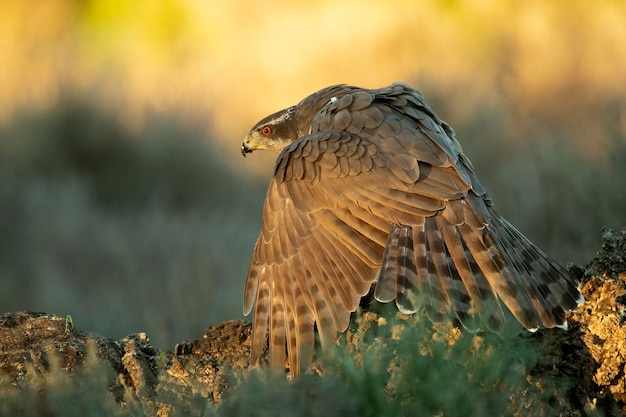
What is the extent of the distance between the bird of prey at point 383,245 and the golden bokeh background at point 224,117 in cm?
337

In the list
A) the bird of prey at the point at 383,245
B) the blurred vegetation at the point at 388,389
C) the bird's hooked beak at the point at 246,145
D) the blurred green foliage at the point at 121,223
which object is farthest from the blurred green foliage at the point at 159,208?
the blurred vegetation at the point at 388,389

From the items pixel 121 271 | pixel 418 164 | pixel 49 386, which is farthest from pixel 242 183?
pixel 49 386

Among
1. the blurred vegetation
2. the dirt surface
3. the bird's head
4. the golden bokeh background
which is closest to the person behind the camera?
the blurred vegetation

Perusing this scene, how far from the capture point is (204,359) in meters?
4.66

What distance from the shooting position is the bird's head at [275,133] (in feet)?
21.0

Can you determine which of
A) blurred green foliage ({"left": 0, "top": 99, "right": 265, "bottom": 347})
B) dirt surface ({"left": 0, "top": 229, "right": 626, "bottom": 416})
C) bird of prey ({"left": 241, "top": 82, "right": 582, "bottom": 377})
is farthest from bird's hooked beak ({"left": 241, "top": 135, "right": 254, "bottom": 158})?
dirt surface ({"left": 0, "top": 229, "right": 626, "bottom": 416})

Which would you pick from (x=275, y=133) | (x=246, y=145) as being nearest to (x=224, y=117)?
(x=246, y=145)

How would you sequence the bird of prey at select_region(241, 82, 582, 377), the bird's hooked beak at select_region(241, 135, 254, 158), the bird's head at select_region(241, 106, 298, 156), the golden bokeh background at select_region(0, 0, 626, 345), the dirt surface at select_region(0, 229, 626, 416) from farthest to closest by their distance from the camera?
the golden bokeh background at select_region(0, 0, 626, 345), the bird's hooked beak at select_region(241, 135, 254, 158), the bird's head at select_region(241, 106, 298, 156), the bird of prey at select_region(241, 82, 582, 377), the dirt surface at select_region(0, 229, 626, 416)

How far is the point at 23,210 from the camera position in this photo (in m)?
10.6

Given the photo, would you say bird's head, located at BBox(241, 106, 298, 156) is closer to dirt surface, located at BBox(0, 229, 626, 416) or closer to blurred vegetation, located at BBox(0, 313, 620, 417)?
dirt surface, located at BBox(0, 229, 626, 416)

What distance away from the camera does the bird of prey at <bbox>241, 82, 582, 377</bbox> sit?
4.53 meters

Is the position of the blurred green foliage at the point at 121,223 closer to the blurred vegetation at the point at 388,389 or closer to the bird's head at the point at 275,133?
the bird's head at the point at 275,133

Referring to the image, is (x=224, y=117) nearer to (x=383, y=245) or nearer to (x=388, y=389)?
(x=383, y=245)

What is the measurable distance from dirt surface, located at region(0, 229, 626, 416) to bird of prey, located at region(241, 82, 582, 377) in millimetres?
127
